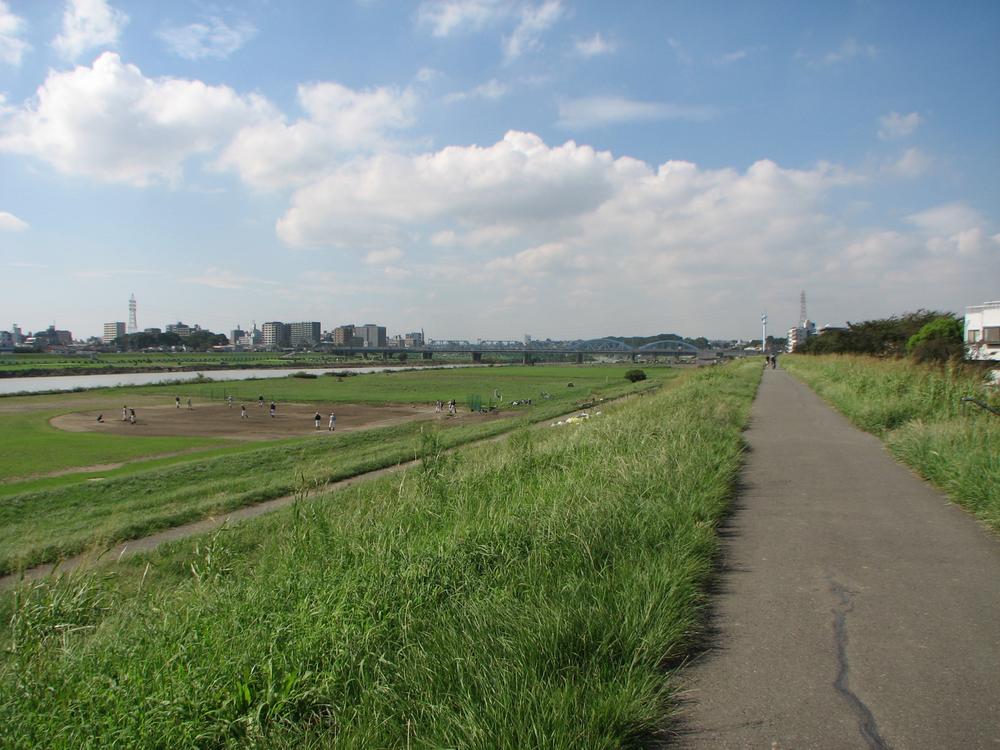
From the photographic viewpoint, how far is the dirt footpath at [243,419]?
40.8 meters

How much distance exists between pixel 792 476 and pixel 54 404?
231ft

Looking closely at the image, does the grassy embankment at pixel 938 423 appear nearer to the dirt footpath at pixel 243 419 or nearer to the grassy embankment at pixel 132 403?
the grassy embankment at pixel 132 403

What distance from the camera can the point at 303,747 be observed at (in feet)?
10.9

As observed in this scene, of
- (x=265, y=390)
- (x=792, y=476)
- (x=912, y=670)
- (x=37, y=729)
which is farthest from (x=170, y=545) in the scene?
(x=265, y=390)

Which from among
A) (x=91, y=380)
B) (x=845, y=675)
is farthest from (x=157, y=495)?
(x=91, y=380)

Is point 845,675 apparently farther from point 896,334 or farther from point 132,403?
point 132,403

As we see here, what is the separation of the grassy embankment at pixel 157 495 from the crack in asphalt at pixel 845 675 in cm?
661

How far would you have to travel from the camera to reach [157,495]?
19.8 meters

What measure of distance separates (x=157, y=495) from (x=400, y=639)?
1846cm

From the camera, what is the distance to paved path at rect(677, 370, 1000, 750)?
3385 mm

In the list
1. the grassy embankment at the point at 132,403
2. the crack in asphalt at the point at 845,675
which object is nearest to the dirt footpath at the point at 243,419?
the grassy embankment at the point at 132,403

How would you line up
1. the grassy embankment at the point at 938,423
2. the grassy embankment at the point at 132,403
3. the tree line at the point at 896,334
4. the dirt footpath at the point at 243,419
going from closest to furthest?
1. the grassy embankment at the point at 938,423
2. the grassy embankment at the point at 132,403
3. the dirt footpath at the point at 243,419
4. the tree line at the point at 896,334

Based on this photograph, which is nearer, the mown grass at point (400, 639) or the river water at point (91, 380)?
the mown grass at point (400, 639)

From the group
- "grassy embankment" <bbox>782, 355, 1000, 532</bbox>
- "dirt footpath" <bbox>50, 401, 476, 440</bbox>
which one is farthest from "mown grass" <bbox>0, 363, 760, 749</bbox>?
"dirt footpath" <bbox>50, 401, 476, 440</bbox>
